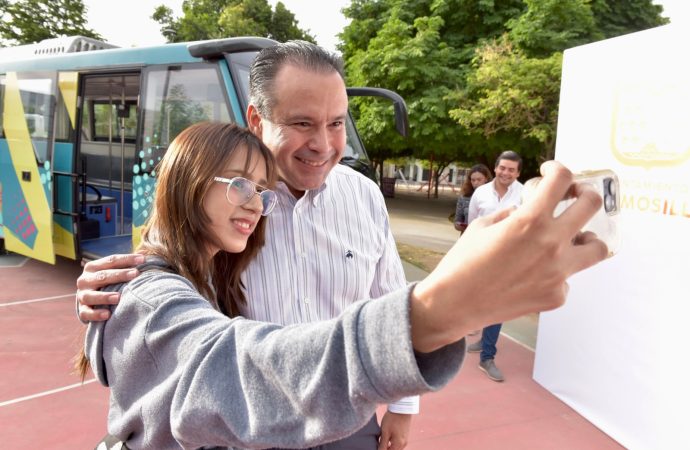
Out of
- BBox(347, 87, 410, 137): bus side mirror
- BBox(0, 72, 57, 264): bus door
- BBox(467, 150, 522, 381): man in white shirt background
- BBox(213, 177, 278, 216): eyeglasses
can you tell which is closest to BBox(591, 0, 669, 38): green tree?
BBox(347, 87, 410, 137): bus side mirror

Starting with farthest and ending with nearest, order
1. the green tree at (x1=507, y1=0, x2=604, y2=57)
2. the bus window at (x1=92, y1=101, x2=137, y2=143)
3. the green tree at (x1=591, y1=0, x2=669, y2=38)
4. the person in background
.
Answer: the green tree at (x1=591, y1=0, x2=669, y2=38) < the green tree at (x1=507, y1=0, x2=604, y2=57) < the bus window at (x1=92, y1=101, x2=137, y2=143) < the person in background

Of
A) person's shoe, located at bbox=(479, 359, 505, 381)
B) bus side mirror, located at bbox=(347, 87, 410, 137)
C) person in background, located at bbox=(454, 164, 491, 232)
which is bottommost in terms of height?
person's shoe, located at bbox=(479, 359, 505, 381)

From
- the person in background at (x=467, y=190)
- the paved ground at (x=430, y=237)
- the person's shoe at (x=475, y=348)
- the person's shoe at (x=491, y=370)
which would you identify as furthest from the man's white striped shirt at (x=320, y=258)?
the paved ground at (x=430, y=237)

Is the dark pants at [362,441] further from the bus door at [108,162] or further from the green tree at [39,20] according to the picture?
the green tree at [39,20]

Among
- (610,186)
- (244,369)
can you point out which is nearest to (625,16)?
(610,186)

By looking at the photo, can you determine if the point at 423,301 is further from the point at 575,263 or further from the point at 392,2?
the point at 392,2

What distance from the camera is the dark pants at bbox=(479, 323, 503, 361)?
169 inches

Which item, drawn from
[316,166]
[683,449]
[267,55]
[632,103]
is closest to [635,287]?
[683,449]

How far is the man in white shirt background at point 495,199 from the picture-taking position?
14.2ft

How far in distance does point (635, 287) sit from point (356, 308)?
318cm

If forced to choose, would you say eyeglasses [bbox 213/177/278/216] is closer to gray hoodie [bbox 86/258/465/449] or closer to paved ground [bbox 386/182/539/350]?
gray hoodie [bbox 86/258/465/449]

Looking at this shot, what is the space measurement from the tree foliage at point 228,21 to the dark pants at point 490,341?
924 inches

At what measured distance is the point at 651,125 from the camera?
2.99m

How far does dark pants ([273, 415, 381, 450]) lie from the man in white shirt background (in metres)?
2.88
